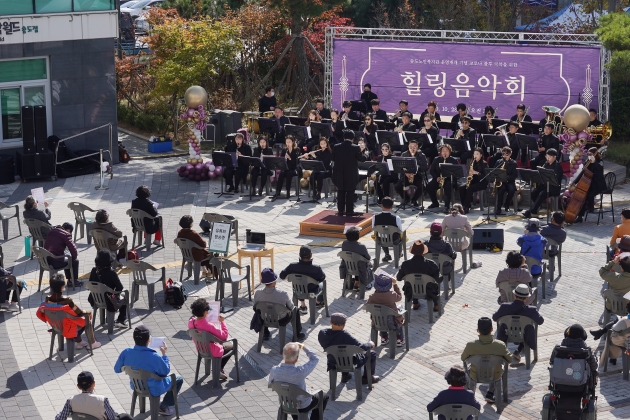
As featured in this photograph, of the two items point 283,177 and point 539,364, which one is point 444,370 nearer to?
point 539,364

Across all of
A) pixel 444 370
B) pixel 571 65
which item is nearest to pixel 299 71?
pixel 571 65

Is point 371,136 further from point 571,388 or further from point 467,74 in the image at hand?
point 571,388

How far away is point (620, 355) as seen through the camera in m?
15.8


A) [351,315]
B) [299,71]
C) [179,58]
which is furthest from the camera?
[299,71]

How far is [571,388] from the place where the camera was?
1288 centimetres

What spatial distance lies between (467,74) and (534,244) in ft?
41.6

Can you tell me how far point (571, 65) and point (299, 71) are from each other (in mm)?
9848

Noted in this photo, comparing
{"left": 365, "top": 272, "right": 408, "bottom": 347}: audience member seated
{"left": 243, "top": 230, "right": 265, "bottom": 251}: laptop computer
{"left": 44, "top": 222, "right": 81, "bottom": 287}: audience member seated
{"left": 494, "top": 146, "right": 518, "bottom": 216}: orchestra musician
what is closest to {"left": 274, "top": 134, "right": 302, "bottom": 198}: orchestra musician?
{"left": 494, "top": 146, "right": 518, "bottom": 216}: orchestra musician

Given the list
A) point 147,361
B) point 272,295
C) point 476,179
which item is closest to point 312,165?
point 476,179

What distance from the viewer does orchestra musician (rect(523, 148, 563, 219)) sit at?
2378 centimetres

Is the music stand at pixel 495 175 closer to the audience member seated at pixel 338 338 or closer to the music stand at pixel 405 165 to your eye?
the music stand at pixel 405 165

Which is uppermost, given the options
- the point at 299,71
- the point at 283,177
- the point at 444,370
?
the point at 299,71

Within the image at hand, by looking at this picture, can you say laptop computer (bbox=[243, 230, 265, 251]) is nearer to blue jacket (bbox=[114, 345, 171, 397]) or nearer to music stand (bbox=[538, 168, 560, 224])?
blue jacket (bbox=[114, 345, 171, 397])

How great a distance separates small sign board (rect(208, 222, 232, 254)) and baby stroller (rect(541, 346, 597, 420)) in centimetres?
747
